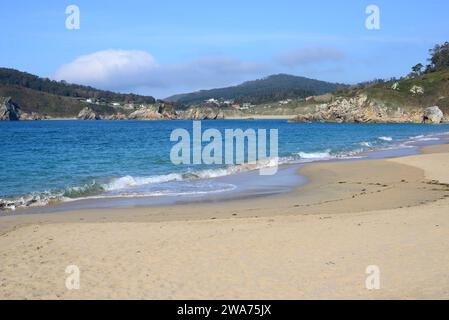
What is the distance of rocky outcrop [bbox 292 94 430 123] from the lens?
428ft

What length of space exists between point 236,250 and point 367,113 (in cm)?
13202

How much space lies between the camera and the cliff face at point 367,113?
122875 mm

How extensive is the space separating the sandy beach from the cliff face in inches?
4584

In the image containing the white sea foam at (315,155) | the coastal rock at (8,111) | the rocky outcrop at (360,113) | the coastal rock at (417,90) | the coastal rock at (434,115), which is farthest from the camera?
the coastal rock at (8,111)

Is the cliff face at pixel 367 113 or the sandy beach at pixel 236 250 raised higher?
the cliff face at pixel 367 113

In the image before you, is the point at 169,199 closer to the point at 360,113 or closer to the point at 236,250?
the point at 236,250

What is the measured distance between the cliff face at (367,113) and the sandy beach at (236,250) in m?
116

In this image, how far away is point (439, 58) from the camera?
174125 millimetres

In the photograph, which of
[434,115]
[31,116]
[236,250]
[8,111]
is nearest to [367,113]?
[434,115]

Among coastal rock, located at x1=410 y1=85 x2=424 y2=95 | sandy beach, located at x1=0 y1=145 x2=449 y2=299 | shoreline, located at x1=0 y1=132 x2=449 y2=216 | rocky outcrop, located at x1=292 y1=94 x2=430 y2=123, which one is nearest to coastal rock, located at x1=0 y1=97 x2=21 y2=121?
rocky outcrop, located at x1=292 y1=94 x2=430 y2=123

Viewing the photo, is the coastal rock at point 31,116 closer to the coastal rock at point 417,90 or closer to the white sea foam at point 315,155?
the coastal rock at point 417,90

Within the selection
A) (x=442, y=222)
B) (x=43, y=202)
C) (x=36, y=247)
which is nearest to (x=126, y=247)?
(x=36, y=247)

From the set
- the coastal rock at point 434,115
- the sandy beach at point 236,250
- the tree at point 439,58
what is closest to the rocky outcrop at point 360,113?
the coastal rock at point 434,115
